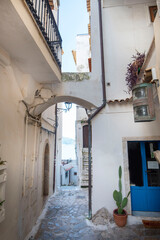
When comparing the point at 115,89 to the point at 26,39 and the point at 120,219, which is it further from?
the point at 120,219

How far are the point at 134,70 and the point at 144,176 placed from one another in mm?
3192

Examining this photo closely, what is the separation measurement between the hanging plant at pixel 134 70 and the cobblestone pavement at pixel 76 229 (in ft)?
13.0

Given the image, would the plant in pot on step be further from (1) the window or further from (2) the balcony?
(1) the window

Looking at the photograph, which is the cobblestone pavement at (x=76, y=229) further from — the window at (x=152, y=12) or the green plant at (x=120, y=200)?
the window at (x=152, y=12)

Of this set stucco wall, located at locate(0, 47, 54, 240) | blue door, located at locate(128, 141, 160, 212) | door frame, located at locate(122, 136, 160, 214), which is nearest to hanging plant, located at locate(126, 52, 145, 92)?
door frame, located at locate(122, 136, 160, 214)

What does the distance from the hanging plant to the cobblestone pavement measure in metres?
3.95

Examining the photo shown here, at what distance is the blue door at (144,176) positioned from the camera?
14.4 ft

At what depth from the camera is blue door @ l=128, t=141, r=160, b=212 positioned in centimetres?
440

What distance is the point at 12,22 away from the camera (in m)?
2.36

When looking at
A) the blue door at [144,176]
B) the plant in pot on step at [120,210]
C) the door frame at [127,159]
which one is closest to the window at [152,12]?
the door frame at [127,159]

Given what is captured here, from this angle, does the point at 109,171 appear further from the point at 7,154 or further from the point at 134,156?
the point at 7,154

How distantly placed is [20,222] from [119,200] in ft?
8.51

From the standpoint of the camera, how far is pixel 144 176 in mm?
4551

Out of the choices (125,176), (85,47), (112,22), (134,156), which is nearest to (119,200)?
(125,176)
